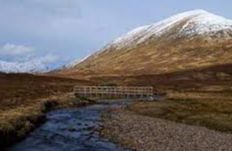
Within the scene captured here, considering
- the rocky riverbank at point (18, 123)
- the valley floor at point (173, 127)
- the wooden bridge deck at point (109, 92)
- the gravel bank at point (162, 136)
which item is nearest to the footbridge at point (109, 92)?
the wooden bridge deck at point (109, 92)

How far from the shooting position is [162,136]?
51.9 m

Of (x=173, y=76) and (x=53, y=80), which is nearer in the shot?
(x=53, y=80)

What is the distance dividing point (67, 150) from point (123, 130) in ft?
42.3

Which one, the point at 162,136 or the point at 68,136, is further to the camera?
the point at 68,136

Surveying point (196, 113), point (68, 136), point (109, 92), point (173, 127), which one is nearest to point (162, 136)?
point (173, 127)

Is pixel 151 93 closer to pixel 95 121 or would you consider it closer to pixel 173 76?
pixel 95 121

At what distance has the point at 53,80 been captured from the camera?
6156 inches

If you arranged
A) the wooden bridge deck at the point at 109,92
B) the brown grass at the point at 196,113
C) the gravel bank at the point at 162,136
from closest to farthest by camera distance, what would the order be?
1. the gravel bank at the point at 162,136
2. the brown grass at the point at 196,113
3. the wooden bridge deck at the point at 109,92

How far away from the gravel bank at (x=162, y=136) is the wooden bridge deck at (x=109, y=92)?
159ft

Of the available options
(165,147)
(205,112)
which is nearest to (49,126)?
(165,147)

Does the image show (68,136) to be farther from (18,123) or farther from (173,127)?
(173,127)

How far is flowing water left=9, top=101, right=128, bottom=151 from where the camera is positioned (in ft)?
150

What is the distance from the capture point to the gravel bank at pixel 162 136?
45522 millimetres

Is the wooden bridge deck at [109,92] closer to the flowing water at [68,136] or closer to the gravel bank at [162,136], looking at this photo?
the flowing water at [68,136]
